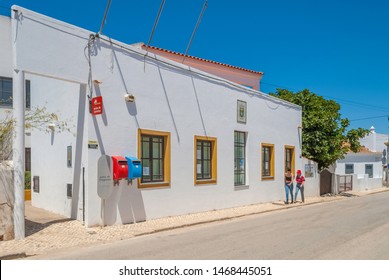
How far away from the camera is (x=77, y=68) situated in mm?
9789

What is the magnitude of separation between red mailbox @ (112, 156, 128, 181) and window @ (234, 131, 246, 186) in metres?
6.17

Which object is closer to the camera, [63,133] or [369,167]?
[63,133]

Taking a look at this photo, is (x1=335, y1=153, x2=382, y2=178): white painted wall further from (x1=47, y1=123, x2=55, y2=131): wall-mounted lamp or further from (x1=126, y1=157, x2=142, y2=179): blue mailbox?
(x1=47, y1=123, x2=55, y2=131): wall-mounted lamp

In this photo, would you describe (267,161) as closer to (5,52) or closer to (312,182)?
(312,182)

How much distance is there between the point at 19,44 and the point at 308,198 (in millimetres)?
15486

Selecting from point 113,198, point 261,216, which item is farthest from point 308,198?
point 113,198

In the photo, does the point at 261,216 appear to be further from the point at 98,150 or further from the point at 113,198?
the point at 98,150

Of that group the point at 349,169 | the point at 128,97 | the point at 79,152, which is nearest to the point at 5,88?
the point at 79,152

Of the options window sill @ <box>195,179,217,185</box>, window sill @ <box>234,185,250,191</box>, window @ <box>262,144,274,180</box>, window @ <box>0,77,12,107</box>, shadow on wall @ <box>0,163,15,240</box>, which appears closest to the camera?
shadow on wall @ <box>0,163,15,240</box>

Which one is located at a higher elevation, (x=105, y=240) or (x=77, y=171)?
(x=77, y=171)

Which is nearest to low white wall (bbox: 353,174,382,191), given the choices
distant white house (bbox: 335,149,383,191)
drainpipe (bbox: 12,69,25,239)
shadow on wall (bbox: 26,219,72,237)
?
distant white house (bbox: 335,149,383,191)

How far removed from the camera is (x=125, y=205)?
10.7 meters

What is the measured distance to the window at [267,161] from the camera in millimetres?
→ 17047

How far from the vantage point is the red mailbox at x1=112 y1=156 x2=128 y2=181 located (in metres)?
9.97
